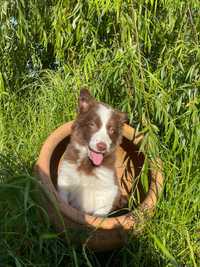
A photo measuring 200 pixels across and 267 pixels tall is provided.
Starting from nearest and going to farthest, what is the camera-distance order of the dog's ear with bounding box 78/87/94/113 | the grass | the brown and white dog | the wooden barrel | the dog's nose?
the grass < the wooden barrel < the dog's nose < the brown and white dog < the dog's ear with bounding box 78/87/94/113

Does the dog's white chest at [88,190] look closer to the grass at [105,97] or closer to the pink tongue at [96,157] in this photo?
the pink tongue at [96,157]

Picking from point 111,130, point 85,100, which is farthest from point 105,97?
point 111,130

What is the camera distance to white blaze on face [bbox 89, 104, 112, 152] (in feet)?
16.1

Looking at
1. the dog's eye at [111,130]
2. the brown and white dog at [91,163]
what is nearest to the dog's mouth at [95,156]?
the brown and white dog at [91,163]

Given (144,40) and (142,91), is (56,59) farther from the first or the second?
(142,91)

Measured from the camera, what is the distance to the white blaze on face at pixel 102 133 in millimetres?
4895

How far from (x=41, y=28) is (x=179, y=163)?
2.40 m

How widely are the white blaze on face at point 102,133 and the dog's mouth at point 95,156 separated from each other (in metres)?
0.07

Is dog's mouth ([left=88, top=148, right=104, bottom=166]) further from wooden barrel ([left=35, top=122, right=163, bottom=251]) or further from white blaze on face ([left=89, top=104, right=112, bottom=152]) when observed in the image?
wooden barrel ([left=35, top=122, right=163, bottom=251])

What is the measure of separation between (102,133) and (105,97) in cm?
79

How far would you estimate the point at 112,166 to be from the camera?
5.20 m

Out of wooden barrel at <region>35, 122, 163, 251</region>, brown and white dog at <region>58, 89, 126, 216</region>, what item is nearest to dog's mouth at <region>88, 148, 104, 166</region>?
brown and white dog at <region>58, 89, 126, 216</region>

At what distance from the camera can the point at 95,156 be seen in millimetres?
5020

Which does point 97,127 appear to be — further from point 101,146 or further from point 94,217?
point 94,217
